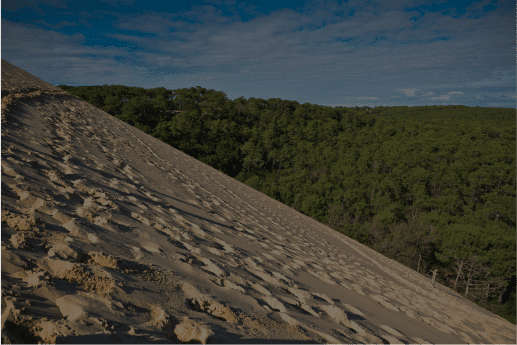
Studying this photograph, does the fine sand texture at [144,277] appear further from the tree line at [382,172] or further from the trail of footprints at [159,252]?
the tree line at [382,172]

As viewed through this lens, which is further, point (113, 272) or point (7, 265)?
point (113, 272)

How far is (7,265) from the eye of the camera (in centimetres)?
135

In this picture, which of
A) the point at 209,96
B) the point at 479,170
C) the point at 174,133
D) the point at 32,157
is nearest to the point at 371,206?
the point at 479,170

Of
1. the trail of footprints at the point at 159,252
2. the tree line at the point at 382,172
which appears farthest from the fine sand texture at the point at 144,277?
the tree line at the point at 382,172

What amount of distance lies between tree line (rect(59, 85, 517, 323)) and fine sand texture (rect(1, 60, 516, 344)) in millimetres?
18811

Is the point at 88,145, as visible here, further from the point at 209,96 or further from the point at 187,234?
the point at 209,96

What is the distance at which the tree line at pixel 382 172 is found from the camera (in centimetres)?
1934

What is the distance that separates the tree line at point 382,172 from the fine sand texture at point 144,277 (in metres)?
18.8

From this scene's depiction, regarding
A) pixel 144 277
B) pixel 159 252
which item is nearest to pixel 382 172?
pixel 159 252

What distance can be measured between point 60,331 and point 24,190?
1432mm

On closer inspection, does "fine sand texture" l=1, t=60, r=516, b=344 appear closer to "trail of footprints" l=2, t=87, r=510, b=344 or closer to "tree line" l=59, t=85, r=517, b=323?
"trail of footprints" l=2, t=87, r=510, b=344

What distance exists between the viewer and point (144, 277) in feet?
5.68

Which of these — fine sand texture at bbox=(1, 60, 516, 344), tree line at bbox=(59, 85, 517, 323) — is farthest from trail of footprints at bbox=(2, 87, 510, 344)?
tree line at bbox=(59, 85, 517, 323)

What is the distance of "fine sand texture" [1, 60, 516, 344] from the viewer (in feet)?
4.25
